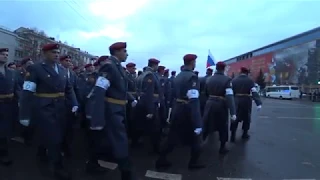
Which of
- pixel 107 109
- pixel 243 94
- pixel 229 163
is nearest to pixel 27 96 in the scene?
pixel 107 109

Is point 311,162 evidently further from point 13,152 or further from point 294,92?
point 294,92

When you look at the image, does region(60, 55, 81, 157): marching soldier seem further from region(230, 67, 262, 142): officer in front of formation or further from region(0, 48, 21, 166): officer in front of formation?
region(230, 67, 262, 142): officer in front of formation

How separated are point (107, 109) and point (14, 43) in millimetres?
66260

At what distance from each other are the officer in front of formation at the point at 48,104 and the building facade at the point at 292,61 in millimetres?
54701

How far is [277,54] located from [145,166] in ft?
290

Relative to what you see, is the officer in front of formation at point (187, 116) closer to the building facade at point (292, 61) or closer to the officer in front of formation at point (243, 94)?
the officer in front of formation at point (243, 94)

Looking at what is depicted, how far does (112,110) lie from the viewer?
4.15 m

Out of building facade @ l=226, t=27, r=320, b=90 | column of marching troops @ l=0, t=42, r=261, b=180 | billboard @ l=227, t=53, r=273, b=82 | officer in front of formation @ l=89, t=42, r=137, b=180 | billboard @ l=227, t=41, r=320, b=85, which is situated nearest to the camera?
officer in front of formation @ l=89, t=42, r=137, b=180

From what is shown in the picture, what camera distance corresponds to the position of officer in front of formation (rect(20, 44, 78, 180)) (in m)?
4.55

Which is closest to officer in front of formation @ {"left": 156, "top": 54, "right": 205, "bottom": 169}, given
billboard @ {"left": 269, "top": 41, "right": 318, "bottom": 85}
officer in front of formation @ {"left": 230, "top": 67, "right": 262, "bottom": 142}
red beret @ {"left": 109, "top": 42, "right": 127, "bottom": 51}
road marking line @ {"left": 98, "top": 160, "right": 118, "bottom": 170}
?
road marking line @ {"left": 98, "top": 160, "right": 118, "bottom": 170}

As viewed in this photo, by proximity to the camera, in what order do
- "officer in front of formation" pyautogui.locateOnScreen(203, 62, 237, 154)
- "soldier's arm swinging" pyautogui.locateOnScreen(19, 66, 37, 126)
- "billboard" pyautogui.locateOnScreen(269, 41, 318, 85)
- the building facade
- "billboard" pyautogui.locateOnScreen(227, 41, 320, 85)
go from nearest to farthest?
"soldier's arm swinging" pyautogui.locateOnScreen(19, 66, 37, 126), "officer in front of formation" pyautogui.locateOnScreen(203, 62, 237, 154), "billboard" pyautogui.locateOnScreen(227, 41, 320, 85), the building facade, "billboard" pyautogui.locateOnScreen(269, 41, 318, 85)

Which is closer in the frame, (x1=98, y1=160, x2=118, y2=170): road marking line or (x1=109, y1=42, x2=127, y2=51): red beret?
(x1=109, y1=42, x2=127, y2=51): red beret

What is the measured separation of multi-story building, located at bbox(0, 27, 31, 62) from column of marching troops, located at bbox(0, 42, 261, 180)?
193 feet

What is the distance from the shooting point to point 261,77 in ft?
275
